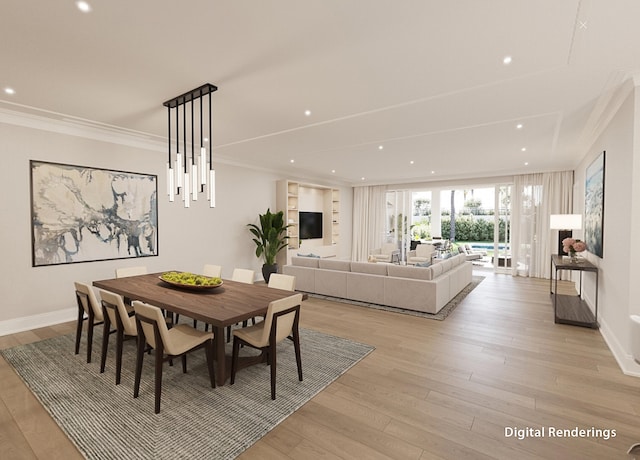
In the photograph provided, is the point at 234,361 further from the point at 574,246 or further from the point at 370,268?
the point at 574,246

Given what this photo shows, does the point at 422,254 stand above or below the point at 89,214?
below

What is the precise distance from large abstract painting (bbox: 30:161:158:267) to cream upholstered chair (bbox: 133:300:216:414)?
9.21 feet

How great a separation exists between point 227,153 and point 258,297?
409 centimetres

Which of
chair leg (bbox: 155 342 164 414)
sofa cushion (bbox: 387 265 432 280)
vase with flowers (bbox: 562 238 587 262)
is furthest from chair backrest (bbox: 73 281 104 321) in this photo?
vase with flowers (bbox: 562 238 587 262)

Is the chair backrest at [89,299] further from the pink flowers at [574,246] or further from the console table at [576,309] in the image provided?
the pink flowers at [574,246]

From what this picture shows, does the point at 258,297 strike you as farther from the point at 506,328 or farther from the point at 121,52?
the point at 506,328

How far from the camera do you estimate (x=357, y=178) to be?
9703 millimetres

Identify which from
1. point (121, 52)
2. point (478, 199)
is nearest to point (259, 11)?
point (121, 52)

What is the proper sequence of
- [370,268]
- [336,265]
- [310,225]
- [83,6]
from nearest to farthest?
1. [83,6]
2. [370,268]
3. [336,265]
4. [310,225]

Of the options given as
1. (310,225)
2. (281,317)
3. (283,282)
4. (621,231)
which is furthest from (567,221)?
(310,225)

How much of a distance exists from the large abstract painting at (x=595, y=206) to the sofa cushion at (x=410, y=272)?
2.13m

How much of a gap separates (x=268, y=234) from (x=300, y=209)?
196 cm

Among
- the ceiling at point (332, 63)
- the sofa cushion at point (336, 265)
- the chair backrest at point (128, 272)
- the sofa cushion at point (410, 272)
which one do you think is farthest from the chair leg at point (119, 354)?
the sofa cushion at point (410, 272)

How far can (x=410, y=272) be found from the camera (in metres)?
4.99
